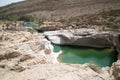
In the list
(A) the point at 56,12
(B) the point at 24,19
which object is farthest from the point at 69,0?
(B) the point at 24,19

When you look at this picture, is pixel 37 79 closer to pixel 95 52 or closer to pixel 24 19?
pixel 95 52

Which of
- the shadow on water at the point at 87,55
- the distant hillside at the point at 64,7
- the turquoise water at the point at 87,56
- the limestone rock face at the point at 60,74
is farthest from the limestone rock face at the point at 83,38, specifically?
the limestone rock face at the point at 60,74

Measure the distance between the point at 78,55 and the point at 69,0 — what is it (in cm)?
4620

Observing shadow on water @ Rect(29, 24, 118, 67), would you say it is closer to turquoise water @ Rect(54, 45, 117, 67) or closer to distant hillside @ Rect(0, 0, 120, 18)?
turquoise water @ Rect(54, 45, 117, 67)

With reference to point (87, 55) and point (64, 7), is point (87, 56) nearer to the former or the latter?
point (87, 55)

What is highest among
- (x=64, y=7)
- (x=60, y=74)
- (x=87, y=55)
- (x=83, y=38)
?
(x=60, y=74)

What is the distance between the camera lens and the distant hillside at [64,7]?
170 feet

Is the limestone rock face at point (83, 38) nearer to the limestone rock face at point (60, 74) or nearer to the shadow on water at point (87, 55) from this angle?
the shadow on water at point (87, 55)

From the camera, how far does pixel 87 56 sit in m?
25.4

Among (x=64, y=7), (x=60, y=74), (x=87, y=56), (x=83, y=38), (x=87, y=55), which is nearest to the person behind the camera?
(x=60, y=74)

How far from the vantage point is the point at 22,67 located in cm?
608

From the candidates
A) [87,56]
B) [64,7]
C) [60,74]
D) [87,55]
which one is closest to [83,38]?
[87,55]

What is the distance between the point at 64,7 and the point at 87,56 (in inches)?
1606

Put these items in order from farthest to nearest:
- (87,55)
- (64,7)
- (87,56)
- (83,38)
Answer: (64,7)
(83,38)
(87,55)
(87,56)
